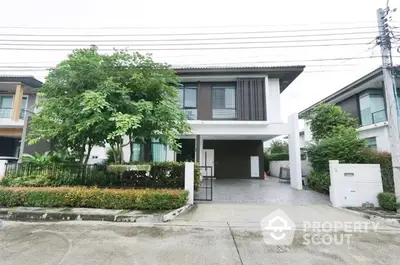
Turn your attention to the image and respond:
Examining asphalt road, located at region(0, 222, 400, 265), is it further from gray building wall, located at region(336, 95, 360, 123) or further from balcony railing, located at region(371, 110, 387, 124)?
gray building wall, located at region(336, 95, 360, 123)

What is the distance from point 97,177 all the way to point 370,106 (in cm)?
1692

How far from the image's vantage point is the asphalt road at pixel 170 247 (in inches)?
137

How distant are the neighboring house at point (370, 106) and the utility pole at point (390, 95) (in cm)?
652

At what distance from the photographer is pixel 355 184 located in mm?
7172

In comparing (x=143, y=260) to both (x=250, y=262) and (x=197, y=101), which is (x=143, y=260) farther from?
(x=197, y=101)

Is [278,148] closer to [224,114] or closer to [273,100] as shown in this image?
[273,100]

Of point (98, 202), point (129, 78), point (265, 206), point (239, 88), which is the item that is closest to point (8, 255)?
point (98, 202)

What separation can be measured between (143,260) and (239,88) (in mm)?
10146

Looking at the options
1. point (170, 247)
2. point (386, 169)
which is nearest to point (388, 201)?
point (386, 169)

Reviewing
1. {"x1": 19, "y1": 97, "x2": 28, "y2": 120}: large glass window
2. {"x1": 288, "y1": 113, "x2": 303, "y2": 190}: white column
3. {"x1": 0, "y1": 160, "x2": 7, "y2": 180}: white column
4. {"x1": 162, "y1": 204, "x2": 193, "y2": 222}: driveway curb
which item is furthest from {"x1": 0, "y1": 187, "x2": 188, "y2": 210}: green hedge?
{"x1": 19, "y1": 97, "x2": 28, "y2": 120}: large glass window

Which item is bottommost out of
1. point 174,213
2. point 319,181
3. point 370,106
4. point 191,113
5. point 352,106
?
point 174,213

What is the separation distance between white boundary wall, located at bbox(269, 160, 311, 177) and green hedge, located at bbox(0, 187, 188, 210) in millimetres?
8339

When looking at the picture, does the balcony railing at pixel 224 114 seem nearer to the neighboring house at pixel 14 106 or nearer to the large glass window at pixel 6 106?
the neighboring house at pixel 14 106

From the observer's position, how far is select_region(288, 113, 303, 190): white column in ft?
35.6
